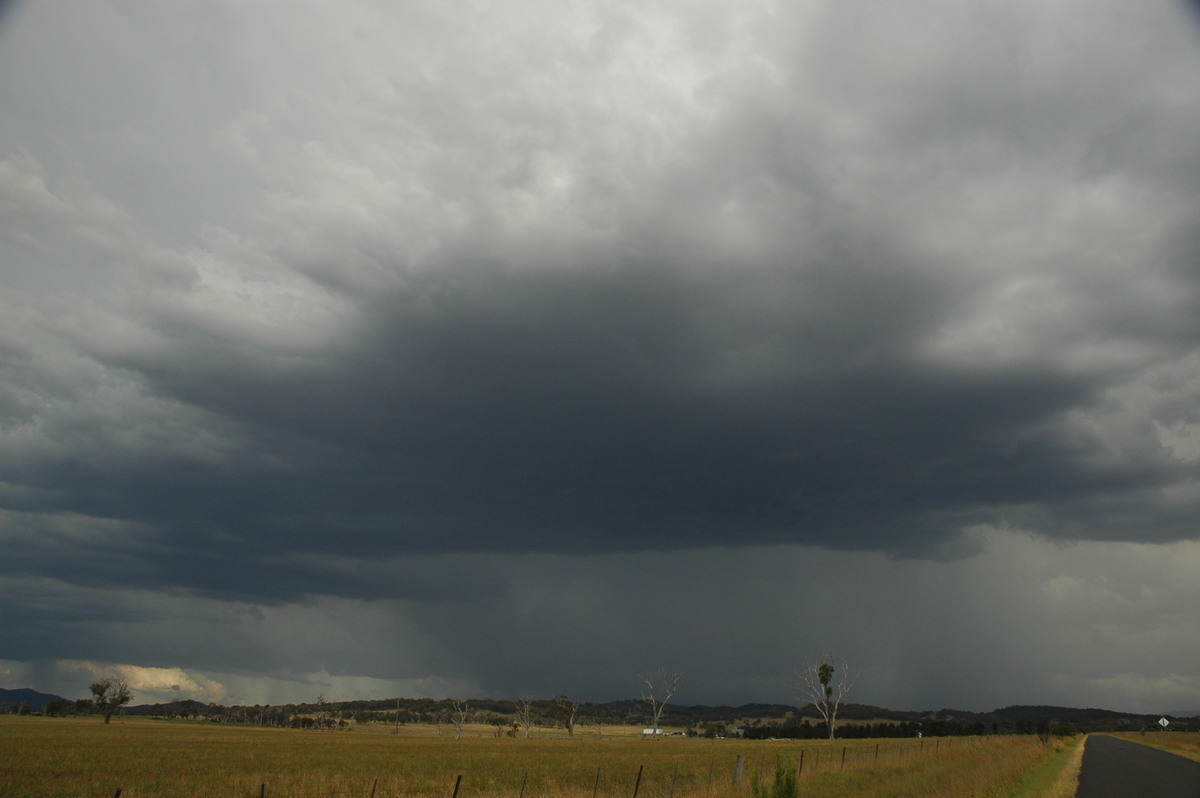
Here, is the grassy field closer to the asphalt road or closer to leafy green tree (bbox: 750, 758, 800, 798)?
leafy green tree (bbox: 750, 758, 800, 798)

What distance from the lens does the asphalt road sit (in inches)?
1277

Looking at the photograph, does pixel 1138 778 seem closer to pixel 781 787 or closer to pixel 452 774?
pixel 781 787

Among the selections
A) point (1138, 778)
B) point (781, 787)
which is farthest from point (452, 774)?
point (1138, 778)

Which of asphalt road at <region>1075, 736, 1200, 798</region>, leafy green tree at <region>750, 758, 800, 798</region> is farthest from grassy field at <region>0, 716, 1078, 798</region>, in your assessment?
asphalt road at <region>1075, 736, 1200, 798</region>

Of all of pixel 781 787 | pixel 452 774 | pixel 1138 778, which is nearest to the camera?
pixel 781 787

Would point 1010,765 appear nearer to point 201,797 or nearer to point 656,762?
point 656,762

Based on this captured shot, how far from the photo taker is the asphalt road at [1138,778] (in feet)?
106

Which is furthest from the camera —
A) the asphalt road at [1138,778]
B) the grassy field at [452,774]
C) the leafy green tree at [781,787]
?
the asphalt road at [1138,778]

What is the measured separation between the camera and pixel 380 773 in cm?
4706

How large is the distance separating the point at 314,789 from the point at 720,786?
18.7 meters

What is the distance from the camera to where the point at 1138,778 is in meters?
40.0

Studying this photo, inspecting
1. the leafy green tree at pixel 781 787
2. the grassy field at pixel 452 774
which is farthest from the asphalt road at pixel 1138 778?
the leafy green tree at pixel 781 787

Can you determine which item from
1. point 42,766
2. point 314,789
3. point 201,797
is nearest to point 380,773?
point 314,789

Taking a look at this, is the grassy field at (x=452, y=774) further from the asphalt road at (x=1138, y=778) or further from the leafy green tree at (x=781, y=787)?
the asphalt road at (x=1138, y=778)
